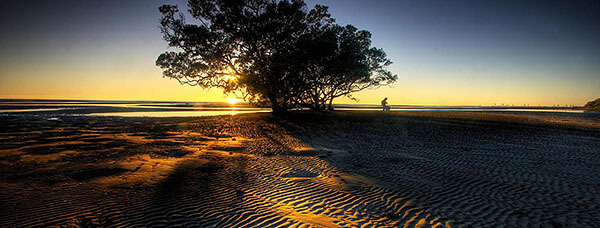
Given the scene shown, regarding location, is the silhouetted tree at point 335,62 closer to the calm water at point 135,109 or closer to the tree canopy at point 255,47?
the tree canopy at point 255,47

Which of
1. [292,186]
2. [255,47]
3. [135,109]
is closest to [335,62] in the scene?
[255,47]

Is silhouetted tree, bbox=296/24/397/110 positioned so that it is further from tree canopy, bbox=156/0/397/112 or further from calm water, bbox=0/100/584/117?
calm water, bbox=0/100/584/117

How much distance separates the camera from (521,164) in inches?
325

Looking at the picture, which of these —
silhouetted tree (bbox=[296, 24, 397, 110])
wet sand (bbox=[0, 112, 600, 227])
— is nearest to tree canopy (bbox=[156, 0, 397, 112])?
silhouetted tree (bbox=[296, 24, 397, 110])

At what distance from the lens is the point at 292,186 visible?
19.8 ft

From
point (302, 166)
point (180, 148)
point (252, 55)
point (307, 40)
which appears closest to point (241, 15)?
point (252, 55)

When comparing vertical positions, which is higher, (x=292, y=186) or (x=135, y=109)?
(x=135, y=109)

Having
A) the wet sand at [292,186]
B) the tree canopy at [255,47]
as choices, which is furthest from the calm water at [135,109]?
the wet sand at [292,186]

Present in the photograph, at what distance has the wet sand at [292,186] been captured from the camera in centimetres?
435

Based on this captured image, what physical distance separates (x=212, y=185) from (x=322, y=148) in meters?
5.83

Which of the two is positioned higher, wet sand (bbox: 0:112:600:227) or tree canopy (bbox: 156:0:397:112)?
tree canopy (bbox: 156:0:397:112)

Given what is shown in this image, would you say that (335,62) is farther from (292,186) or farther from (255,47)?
(292,186)

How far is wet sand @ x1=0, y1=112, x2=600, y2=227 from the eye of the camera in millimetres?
4352

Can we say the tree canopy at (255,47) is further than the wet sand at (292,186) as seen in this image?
Yes
